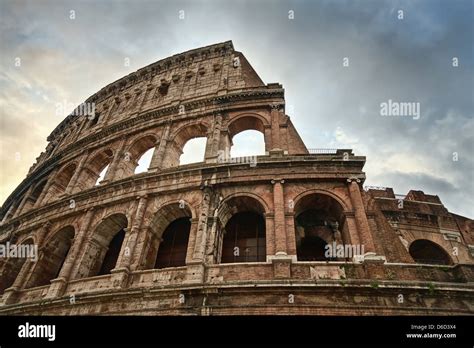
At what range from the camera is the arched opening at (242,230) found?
30.7 feet

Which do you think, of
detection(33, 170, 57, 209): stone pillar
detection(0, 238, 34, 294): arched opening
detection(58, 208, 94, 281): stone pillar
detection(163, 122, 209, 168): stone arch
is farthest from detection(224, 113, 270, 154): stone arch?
detection(33, 170, 57, 209): stone pillar

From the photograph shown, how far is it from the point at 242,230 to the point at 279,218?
1.91m

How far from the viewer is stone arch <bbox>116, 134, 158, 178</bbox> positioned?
13.2 meters

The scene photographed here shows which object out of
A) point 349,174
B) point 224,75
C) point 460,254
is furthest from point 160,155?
point 460,254

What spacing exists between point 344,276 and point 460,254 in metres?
8.69

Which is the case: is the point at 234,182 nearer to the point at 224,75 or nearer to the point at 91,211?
the point at 91,211

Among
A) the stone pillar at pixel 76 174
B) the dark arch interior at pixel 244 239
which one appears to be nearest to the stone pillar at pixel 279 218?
the dark arch interior at pixel 244 239

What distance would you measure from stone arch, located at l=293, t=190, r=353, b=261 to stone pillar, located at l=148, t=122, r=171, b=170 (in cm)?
618

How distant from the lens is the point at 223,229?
9.58 metres

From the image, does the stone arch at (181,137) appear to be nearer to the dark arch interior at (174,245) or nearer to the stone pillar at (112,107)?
the dark arch interior at (174,245)

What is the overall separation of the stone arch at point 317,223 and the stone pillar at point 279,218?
0.54 m

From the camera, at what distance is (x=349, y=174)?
950cm

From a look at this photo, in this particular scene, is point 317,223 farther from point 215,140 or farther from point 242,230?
point 215,140
